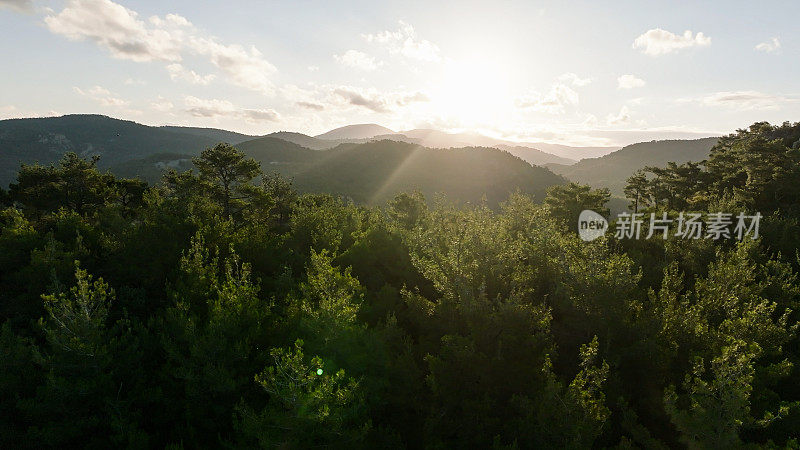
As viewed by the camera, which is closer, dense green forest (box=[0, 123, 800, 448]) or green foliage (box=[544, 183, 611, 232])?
dense green forest (box=[0, 123, 800, 448])

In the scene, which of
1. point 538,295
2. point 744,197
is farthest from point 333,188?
point 538,295

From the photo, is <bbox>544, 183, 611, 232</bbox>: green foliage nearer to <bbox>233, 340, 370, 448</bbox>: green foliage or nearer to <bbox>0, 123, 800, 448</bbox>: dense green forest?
<bbox>0, 123, 800, 448</bbox>: dense green forest

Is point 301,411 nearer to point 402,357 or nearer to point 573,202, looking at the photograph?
point 402,357

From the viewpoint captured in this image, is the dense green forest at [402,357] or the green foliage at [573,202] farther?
the green foliage at [573,202]

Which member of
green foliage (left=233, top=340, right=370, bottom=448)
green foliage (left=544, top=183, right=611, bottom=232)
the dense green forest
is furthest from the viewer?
green foliage (left=544, top=183, right=611, bottom=232)

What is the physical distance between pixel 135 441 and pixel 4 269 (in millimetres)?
17132

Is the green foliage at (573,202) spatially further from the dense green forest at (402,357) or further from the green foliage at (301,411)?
the green foliage at (301,411)

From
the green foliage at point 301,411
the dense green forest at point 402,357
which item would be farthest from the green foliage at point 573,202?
the green foliage at point 301,411

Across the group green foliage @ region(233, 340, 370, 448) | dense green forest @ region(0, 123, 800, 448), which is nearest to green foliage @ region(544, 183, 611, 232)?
dense green forest @ region(0, 123, 800, 448)

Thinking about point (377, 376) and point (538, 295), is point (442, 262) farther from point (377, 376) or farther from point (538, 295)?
point (538, 295)

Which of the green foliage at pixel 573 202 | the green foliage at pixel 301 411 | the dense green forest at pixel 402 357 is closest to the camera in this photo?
the green foliage at pixel 301 411

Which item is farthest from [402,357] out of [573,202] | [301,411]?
[573,202]

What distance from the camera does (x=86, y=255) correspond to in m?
22.1

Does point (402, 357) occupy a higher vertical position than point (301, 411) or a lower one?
lower
